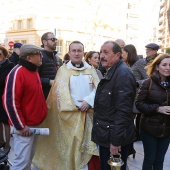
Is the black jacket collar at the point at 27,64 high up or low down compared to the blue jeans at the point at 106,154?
up

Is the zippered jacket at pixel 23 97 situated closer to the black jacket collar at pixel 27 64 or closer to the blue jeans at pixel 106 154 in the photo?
the black jacket collar at pixel 27 64

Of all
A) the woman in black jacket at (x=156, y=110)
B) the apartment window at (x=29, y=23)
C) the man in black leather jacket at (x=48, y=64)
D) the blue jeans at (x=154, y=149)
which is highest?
the apartment window at (x=29, y=23)

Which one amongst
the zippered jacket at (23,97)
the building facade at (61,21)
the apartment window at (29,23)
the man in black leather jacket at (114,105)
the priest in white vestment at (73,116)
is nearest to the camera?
the man in black leather jacket at (114,105)

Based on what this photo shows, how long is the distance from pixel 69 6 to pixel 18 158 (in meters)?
30.7

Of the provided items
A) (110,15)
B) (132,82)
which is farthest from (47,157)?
(110,15)

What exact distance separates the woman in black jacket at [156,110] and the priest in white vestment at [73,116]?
74cm

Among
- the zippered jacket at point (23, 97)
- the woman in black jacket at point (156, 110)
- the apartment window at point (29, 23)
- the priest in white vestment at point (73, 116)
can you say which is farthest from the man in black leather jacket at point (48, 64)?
the apartment window at point (29, 23)

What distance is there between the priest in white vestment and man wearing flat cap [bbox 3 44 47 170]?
0.42m

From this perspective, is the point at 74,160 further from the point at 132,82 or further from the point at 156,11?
the point at 156,11

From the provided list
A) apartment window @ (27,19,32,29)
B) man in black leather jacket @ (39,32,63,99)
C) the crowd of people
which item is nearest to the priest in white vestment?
the crowd of people

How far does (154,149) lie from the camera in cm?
313

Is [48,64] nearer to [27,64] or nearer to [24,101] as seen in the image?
[27,64]

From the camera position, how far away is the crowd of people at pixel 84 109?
2.57 metres

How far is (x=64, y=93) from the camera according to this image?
3.57m
